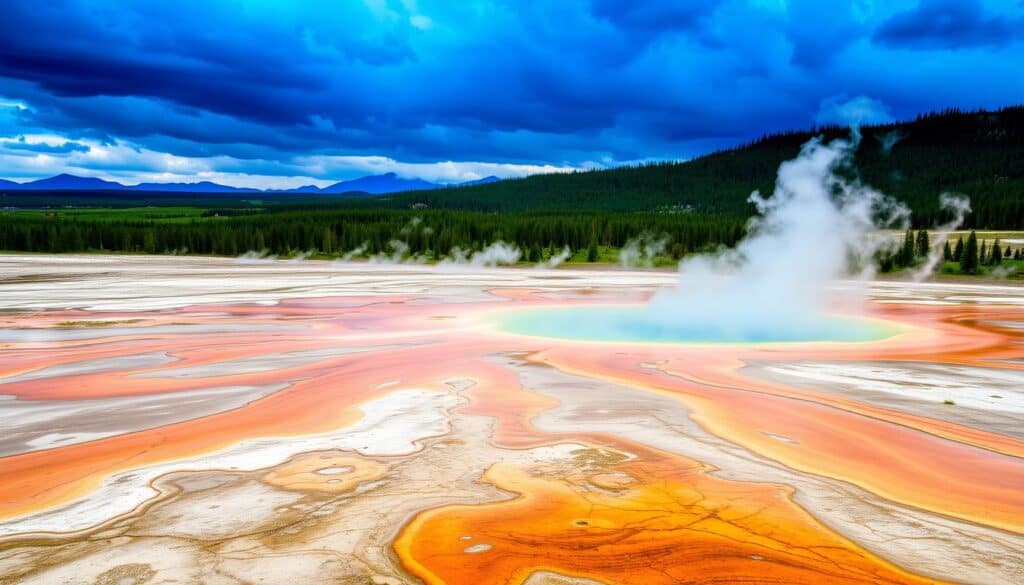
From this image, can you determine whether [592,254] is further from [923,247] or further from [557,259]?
[923,247]

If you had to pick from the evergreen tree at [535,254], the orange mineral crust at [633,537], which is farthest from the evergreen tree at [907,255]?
the orange mineral crust at [633,537]

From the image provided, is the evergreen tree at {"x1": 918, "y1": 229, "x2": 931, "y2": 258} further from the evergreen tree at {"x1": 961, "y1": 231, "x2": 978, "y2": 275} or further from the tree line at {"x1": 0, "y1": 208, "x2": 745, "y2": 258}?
the tree line at {"x1": 0, "y1": 208, "x2": 745, "y2": 258}

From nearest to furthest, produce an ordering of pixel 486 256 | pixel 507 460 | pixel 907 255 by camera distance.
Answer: pixel 507 460 < pixel 907 255 < pixel 486 256

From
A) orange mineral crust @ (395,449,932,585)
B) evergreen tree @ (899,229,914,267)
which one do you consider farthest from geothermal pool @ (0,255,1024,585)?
evergreen tree @ (899,229,914,267)

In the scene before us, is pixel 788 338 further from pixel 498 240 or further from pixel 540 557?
pixel 498 240

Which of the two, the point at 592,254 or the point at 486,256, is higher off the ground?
the point at 592,254

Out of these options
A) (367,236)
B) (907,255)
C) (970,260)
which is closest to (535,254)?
(367,236)

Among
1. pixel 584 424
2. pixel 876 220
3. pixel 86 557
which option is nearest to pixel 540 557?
pixel 86 557
